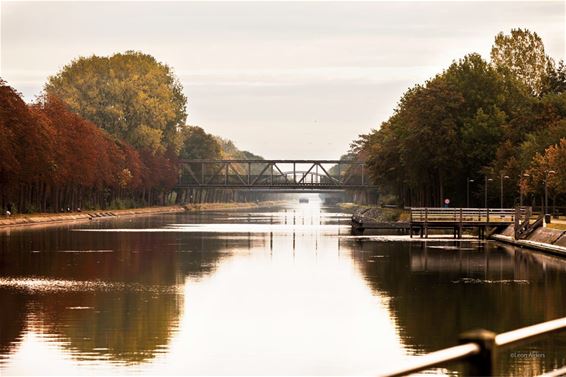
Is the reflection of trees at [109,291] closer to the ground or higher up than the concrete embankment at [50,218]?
closer to the ground

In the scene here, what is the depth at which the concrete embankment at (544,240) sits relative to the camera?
287ft

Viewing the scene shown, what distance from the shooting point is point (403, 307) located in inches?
1895

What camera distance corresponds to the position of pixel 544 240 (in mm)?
95938

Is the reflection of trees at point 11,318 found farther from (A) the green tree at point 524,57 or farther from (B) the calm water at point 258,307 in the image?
(A) the green tree at point 524,57

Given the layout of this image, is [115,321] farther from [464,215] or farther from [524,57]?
[524,57]

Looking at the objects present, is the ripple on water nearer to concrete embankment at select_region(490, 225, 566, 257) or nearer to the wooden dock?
concrete embankment at select_region(490, 225, 566, 257)

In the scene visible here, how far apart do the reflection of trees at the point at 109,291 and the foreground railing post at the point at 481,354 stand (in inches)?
1003

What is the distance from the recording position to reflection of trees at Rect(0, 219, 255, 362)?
36.7 metres

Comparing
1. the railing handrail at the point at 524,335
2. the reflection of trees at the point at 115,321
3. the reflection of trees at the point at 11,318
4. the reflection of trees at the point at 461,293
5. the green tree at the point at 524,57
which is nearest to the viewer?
the railing handrail at the point at 524,335

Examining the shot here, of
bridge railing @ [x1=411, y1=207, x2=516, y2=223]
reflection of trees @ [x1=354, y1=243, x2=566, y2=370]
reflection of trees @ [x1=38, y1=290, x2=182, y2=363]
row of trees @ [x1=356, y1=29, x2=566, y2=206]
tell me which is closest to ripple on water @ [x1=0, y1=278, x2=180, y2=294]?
reflection of trees @ [x1=38, y1=290, x2=182, y2=363]

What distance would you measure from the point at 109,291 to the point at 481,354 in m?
47.5

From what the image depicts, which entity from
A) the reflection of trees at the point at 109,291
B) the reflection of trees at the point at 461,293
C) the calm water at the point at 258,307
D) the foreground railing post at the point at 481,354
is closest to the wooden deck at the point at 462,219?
the reflection of trees at the point at 109,291

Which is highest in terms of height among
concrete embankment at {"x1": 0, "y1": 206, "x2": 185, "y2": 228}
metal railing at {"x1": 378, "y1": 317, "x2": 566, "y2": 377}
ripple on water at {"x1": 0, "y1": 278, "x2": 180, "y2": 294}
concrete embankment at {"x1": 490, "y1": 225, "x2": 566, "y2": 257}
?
metal railing at {"x1": 378, "y1": 317, "x2": 566, "y2": 377}

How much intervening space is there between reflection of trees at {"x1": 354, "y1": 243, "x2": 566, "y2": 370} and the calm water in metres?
0.08
